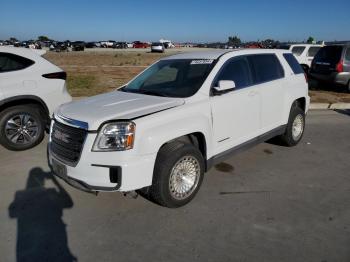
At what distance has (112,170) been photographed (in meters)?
3.46

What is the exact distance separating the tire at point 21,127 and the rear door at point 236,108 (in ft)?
11.3

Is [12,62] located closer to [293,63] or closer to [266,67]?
[266,67]

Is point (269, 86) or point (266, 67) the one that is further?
point (266, 67)

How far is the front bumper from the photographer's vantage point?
3.42 meters

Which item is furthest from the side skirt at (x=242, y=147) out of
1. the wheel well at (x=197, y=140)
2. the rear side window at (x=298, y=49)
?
the rear side window at (x=298, y=49)

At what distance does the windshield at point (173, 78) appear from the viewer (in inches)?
174

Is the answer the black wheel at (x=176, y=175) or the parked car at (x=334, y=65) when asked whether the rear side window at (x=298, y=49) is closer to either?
the parked car at (x=334, y=65)

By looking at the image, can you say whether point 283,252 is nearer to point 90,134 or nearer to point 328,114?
point 90,134

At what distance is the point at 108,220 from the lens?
Answer: 3.76 m

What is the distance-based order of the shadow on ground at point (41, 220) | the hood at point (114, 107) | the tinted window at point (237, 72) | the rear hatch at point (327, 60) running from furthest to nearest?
the rear hatch at point (327, 60)
the tinted window at point (237, 72)
the hood at point (114, 107)
the shadow on ground at point (41, 220)

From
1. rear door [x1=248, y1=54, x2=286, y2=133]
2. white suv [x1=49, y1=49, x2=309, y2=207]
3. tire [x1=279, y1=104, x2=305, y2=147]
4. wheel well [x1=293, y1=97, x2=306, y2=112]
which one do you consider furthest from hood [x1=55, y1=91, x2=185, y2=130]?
wheel well [x1=293, y1=97, x2=306, y2=112]

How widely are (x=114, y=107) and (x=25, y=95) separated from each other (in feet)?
8.90

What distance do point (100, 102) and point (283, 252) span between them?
8.60 feet

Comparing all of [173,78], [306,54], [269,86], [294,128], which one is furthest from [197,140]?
[306,54]
